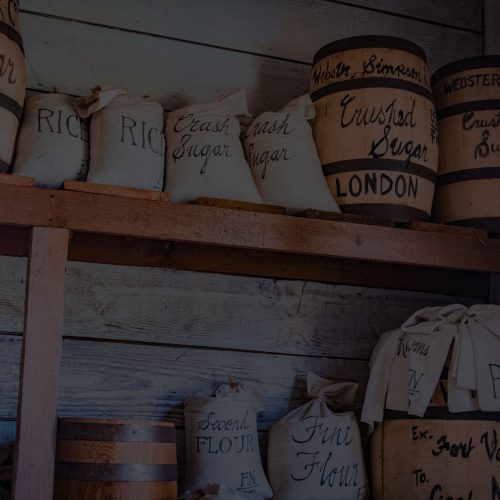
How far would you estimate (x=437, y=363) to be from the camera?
238cm

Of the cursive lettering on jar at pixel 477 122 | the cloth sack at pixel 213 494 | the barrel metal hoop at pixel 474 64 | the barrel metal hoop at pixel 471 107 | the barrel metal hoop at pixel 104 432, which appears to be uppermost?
the barrel metal hoop at pixel 474 64

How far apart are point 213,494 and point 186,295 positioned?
64cm

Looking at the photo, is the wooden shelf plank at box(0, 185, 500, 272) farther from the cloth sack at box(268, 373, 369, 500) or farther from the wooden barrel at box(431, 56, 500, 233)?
the cloth sack at box(268, 373, 369, 500)

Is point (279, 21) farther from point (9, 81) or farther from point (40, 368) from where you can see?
point (40, 368)

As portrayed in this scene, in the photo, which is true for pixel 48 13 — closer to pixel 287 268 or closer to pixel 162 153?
pixel 162 153

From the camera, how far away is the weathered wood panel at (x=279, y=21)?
2746 millimetres

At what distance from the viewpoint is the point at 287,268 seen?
2754 mm

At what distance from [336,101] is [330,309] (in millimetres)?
650

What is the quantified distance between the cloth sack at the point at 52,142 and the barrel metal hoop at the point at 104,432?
585 mm

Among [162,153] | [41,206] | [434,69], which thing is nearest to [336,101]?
[162,153]

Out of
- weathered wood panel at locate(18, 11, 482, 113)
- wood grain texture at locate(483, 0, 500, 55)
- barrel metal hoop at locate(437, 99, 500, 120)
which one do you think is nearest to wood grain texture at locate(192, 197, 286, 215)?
weathered wood panel at locate(18, 11, 482, 113)

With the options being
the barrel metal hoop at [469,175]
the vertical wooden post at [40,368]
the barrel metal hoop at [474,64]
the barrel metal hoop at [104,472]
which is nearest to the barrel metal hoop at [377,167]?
the barrel metal hoop at [469,175]

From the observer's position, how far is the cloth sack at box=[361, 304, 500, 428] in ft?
7.66

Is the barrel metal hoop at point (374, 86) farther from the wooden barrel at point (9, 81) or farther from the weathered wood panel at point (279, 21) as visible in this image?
the wooden barrel at point (9, 81)
